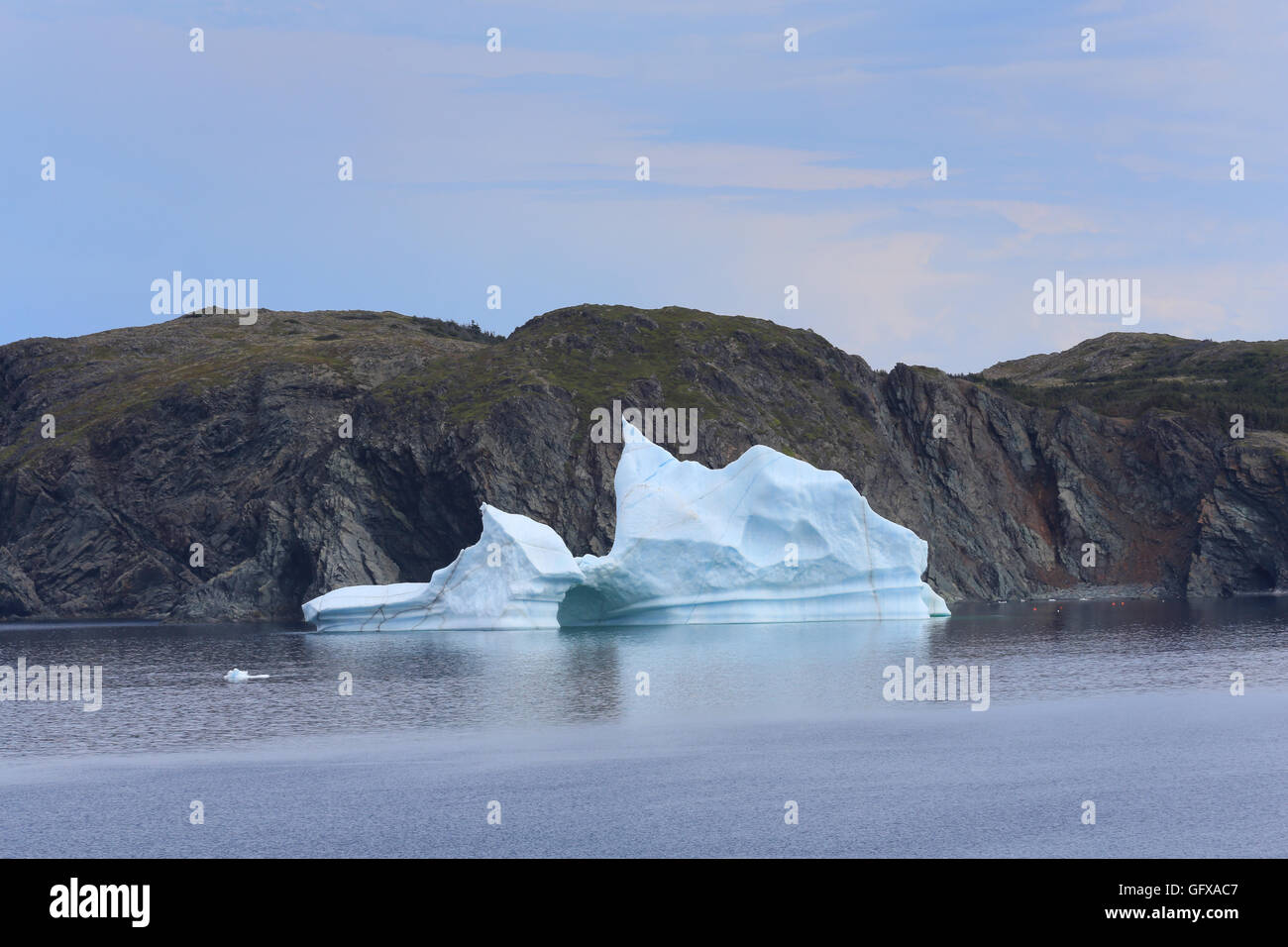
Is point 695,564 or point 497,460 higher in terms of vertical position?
point 497,460

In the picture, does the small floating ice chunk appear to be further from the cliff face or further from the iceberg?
the cliff face

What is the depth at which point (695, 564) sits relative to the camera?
2530 inches

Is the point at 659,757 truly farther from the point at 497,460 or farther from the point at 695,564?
the point at 497,460

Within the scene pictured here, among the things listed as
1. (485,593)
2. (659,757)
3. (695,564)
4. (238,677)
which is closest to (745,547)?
(695,564)

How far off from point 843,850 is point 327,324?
14061 cm

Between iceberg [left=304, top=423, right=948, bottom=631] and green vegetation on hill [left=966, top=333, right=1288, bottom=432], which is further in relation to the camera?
green vegetation on hill [left=966, top=333, right=1288, bottom=432]

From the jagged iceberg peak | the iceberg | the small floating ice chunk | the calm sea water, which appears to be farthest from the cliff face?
the small floating ice chunk

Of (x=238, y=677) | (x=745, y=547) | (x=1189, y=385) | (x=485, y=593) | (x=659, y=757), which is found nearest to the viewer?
(x=659, y=757)

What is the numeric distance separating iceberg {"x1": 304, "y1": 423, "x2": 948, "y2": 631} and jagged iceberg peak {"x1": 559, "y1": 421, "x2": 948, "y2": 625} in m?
0.07

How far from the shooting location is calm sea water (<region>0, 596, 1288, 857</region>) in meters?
23.2

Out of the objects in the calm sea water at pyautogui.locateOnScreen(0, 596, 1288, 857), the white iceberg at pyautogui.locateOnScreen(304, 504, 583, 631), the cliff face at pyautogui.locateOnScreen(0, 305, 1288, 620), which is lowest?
the calm sea water at pyautogui.locateOnScreen(0, 596, 1288, 857)

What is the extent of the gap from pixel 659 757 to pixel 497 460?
7203 cm
